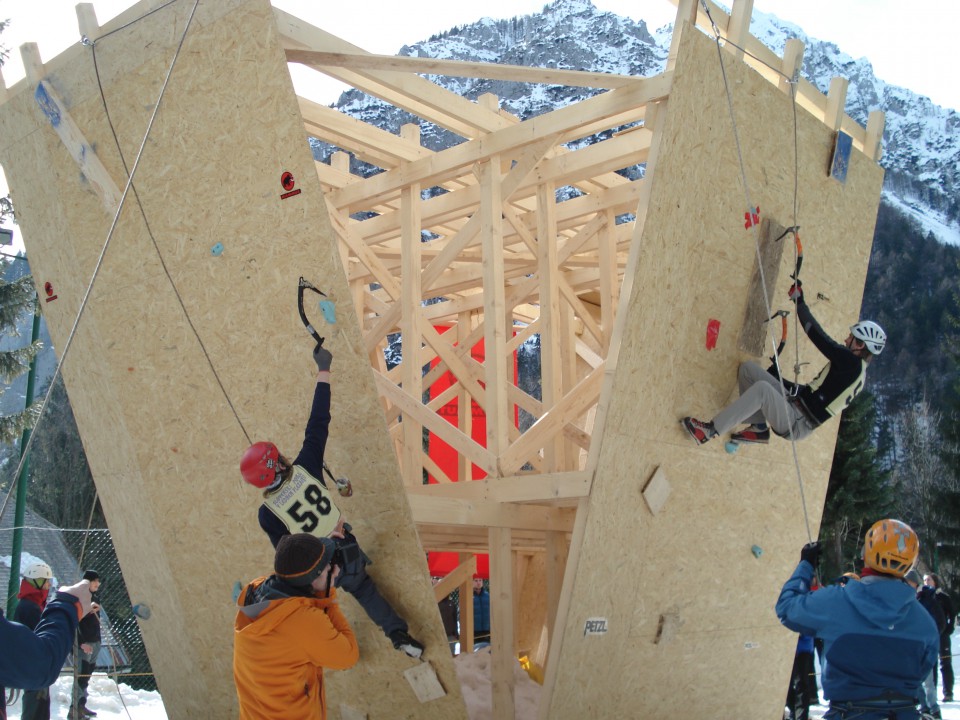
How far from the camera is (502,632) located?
7.89m

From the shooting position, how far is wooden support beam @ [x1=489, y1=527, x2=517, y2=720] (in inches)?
310

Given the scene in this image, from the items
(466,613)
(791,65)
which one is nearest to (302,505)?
(791,65)

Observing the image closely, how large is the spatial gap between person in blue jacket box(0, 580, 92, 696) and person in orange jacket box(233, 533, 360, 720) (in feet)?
3.34

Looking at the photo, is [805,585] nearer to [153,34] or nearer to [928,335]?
[153,34]

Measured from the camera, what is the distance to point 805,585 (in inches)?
185

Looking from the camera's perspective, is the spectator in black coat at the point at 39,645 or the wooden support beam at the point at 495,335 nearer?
the spectator in black coat at the point at 39,645

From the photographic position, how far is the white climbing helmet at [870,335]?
23.1 ft

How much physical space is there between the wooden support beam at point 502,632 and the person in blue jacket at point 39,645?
4.72m

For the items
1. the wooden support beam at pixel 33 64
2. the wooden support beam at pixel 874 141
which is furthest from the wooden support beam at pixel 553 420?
the wooden support beam at pixel 33 64

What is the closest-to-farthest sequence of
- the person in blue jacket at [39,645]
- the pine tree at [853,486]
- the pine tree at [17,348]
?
the person in blue jacket at [39,645] → the pine tree at [17,348] → the pine tree at [853,486]

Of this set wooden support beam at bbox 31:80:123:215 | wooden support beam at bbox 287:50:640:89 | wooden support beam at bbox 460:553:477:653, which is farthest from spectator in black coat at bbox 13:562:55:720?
wooden support beam at bbox 460:553:477:653

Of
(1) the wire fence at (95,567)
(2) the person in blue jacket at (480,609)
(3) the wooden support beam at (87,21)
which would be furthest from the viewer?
(2) the person in blue jacket at (480,609)

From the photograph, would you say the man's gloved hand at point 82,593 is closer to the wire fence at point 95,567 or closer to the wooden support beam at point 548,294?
the wooden support beam at point 548,294

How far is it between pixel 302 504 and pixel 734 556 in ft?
13.1
